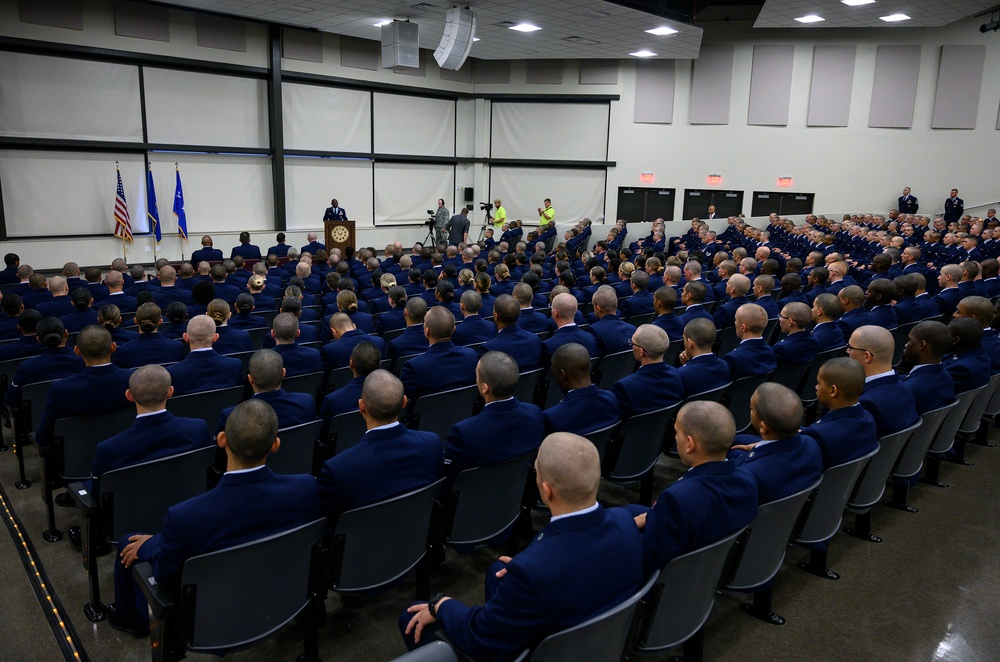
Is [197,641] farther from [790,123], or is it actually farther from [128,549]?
[790,123]

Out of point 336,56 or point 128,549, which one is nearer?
point 128,549

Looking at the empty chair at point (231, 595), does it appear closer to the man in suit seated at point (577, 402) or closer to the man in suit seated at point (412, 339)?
the man in suit seated at point (577, 402)

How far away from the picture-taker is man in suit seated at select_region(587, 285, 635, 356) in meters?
5.25

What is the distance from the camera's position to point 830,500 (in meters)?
3.04

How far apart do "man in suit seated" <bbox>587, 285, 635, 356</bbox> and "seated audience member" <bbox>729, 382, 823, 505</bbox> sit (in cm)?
241

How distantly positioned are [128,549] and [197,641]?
20.7 inches

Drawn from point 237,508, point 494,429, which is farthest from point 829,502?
point 237,508

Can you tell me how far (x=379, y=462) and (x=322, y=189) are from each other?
15.2 meters

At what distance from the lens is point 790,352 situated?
474 centimetres

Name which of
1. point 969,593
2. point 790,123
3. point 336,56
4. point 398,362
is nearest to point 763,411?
point 969,593

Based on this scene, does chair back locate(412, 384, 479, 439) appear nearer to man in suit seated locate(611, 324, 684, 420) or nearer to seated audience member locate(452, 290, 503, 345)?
man in suit seated locate(611, 324, 684, 420)

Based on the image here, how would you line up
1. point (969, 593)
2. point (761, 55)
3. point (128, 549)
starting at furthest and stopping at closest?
point (761, 55) < point (969, 593) < point (128, 549)

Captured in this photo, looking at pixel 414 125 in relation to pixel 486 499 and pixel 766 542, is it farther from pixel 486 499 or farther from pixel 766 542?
pixel 766 542

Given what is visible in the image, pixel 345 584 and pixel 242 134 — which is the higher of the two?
pixel 242 134
